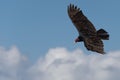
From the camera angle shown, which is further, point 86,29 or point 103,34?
point 86,29

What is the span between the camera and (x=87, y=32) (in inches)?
1144

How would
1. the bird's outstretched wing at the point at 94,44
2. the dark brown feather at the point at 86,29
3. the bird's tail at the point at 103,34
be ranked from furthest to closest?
the bird's tail at the point at 103,34, the dark brown feather at the point at 86,29, the bird's outstretched wing at the point at 94,44

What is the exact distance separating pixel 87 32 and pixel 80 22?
137cm

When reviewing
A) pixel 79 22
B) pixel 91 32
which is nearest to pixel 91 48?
pixel 91 32

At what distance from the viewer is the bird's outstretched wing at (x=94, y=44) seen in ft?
86.3

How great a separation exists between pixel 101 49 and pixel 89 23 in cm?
317

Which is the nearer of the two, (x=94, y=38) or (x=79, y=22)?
(x=94, y=38)

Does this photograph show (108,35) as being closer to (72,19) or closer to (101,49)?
(101,49)

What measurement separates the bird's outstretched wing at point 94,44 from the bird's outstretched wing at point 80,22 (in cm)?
77

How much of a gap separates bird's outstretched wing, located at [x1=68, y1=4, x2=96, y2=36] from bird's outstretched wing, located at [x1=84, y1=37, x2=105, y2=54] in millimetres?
770

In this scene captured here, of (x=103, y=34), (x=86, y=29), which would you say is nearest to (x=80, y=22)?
(x=86, y=29)

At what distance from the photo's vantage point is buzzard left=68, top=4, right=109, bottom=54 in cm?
2698

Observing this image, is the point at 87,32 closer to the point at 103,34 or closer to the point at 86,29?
the point at 86,29

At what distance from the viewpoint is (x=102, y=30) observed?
92.8 feet
